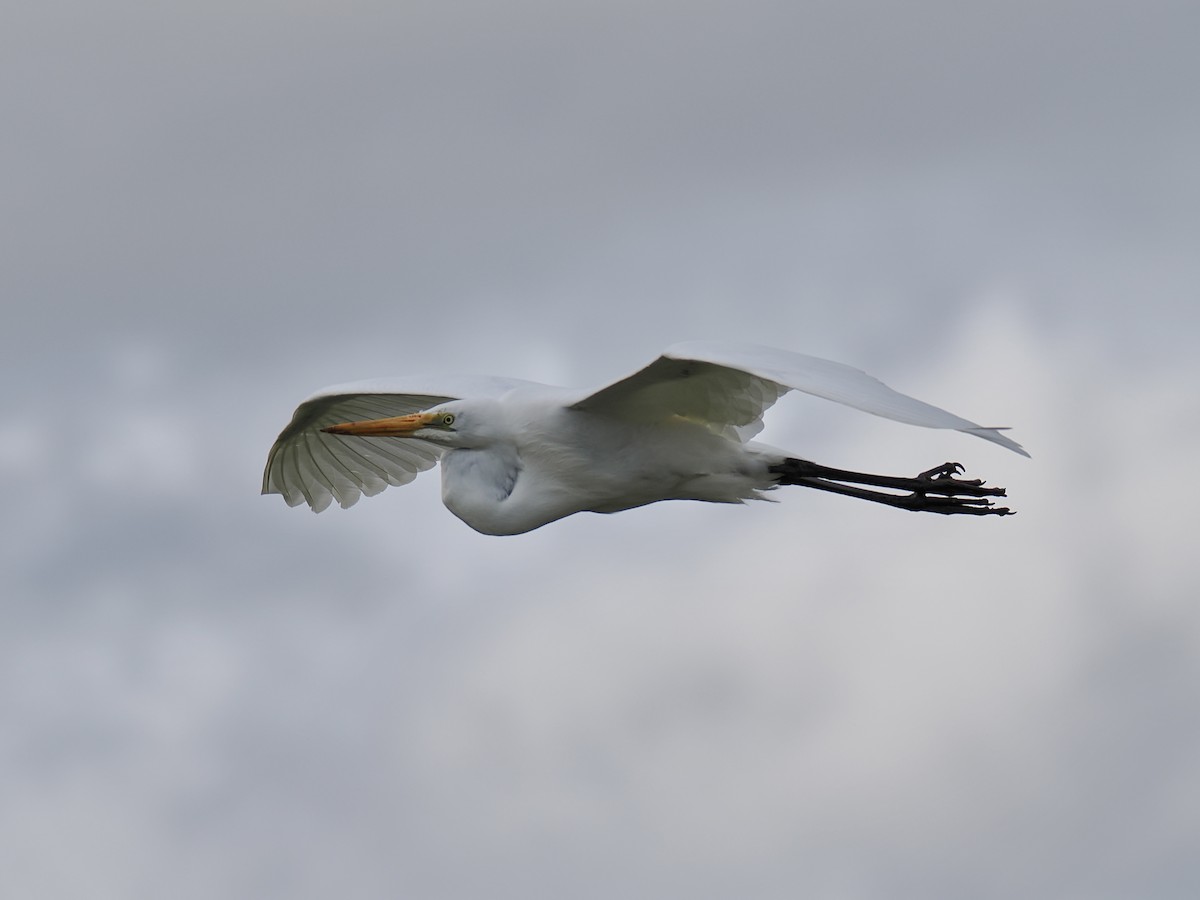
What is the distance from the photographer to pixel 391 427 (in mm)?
12656

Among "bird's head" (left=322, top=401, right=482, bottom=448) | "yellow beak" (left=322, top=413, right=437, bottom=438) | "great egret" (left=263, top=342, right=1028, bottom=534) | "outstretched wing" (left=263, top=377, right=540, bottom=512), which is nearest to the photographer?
"great egret" (left=263, top=342, right=1028, bottom=534)

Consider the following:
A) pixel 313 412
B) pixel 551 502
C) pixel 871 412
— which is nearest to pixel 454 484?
pixel 551 502

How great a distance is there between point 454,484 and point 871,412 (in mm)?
4153

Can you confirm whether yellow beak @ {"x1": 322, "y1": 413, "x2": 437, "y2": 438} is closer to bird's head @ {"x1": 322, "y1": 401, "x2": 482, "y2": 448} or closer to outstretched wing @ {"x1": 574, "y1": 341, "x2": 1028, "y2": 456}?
bird's head @ {"x1": 322, "y1": 401, "x2": 482, "y2": 448}

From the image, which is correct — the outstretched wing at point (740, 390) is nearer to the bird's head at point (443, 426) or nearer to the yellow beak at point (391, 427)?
the bird's head at point (443, 426)

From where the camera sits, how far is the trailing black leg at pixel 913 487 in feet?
41.5

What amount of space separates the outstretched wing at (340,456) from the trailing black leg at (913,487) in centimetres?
310

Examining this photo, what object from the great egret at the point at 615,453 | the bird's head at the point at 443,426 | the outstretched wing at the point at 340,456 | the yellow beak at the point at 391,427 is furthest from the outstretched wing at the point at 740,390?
the outstretched wing at the point at 340,456

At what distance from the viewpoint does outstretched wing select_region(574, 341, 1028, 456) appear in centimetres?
904

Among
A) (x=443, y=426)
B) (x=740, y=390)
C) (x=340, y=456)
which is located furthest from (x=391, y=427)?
(x=340, y=456)

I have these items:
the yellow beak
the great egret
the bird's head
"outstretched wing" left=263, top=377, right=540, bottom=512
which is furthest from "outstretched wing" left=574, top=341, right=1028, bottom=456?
"outstretched wing" left=263, top=377, right=540, bottom=512

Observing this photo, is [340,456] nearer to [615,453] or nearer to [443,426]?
[443,426]

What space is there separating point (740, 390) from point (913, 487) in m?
1.85

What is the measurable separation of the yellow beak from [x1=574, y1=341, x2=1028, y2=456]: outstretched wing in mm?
1276
